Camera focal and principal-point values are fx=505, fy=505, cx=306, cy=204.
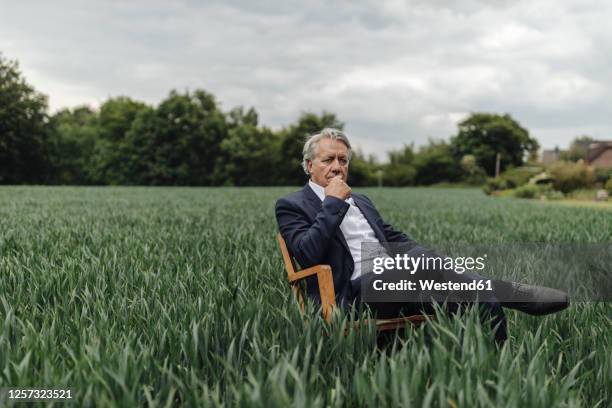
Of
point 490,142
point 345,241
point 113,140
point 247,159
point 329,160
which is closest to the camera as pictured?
point 345,241

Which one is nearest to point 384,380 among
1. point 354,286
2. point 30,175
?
point 354,286

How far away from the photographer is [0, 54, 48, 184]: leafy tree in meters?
48.9

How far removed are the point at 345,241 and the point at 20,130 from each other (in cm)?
5516

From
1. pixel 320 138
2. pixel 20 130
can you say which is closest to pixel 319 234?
pixel 320 138

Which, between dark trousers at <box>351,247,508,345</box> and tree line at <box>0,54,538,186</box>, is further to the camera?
tree line at <box>0,54,538,186</box>

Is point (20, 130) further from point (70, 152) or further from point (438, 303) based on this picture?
point (438, 303)

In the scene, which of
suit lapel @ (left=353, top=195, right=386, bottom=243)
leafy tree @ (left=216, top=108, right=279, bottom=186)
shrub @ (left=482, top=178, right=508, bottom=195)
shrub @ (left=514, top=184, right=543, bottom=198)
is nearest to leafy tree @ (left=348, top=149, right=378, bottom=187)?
leafy tree @ (left=216, top=108, right=279, bottom=186)

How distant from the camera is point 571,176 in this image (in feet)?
89.3

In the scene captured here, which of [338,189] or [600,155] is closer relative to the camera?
[338,189]

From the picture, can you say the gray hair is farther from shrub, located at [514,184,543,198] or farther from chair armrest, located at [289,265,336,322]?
shrub, located at [514,184,543,198]

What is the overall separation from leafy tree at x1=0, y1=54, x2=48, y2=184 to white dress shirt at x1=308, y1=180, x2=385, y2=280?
173ft

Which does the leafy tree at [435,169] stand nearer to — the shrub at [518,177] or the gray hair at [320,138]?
the shrub at [518,177]

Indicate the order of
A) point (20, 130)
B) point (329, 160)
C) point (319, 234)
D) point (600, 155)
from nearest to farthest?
point (319, 234), point (329, 160), point (20, 130), point (600, 155)

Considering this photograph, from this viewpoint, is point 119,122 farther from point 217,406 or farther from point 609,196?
point 217,406
